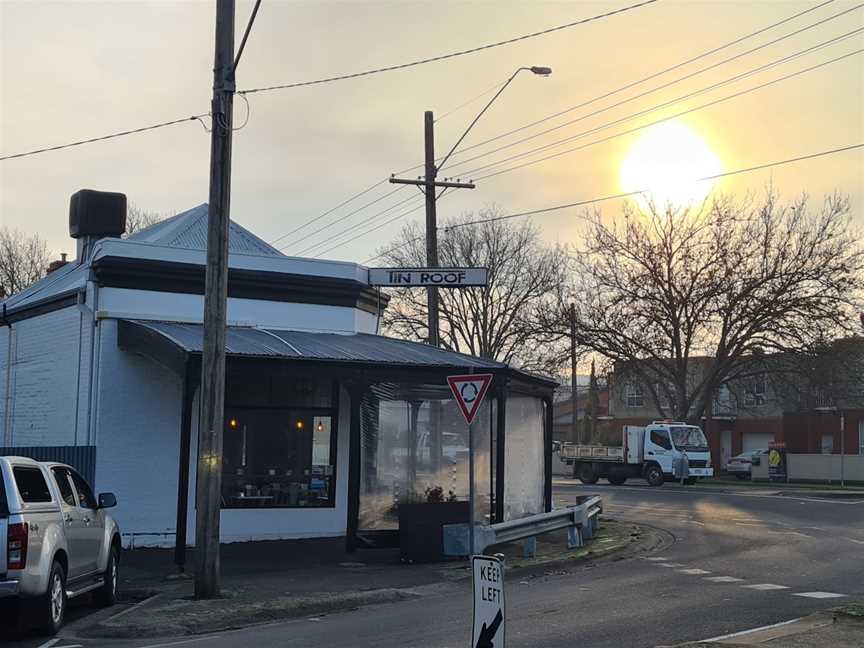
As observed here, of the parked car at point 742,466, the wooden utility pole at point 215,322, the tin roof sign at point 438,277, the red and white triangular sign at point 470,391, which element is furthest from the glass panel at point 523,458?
the parked car at point 742,466

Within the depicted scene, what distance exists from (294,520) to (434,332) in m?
6.60

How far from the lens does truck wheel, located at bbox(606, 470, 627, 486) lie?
43.9m

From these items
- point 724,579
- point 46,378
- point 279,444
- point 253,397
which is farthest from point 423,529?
point 46,378

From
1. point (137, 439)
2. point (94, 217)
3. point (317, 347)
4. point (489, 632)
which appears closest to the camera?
point (489, 632)

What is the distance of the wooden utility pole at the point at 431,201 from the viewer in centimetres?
2428

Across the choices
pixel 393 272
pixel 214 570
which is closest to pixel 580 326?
pixel 393 272

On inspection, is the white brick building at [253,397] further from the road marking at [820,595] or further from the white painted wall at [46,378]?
the road marking at [820,595]

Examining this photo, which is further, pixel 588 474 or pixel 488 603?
pixel 588 474

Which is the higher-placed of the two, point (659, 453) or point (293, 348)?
point (293, 348)

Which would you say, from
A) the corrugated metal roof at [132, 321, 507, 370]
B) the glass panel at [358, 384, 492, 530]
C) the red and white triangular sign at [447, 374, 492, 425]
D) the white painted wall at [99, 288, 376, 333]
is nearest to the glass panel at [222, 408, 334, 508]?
the corrugated metal roof at [132, 321, 507, 370]

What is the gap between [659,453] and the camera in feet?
139

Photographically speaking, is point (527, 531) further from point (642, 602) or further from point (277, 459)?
point (277, 459)

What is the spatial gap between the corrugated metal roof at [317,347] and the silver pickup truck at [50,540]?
403 cm

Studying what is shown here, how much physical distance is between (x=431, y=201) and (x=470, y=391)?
12.4 metres
